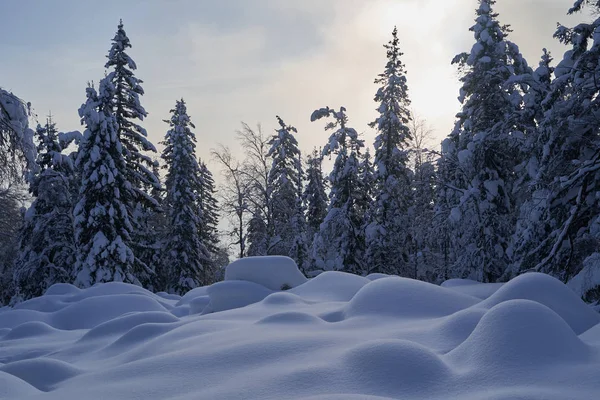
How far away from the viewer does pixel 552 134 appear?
1008 cm

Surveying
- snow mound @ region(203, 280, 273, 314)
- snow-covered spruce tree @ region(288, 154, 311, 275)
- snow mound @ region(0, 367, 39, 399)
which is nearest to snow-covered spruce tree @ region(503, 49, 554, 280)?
snow mound @ region(203, 280, 273, 314)

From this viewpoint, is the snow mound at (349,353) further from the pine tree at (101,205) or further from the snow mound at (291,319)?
the pine tree at (101,205)

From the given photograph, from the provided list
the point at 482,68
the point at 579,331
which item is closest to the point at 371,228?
the point at 482,68

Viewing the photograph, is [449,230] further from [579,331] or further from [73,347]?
[73,347]

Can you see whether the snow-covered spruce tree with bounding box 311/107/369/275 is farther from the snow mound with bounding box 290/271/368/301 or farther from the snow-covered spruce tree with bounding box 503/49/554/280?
the snow mound with bounding box 290/271/368/301

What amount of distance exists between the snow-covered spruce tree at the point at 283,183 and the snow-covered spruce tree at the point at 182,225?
4.70 m

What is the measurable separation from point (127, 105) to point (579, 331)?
770 inches

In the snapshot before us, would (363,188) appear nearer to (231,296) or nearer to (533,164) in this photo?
(533,164)

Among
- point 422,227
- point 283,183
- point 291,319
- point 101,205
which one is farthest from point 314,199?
point 291,319

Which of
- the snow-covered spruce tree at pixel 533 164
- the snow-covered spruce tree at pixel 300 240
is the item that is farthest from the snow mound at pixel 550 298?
the snow-covered spruce tree at pixel 300 240

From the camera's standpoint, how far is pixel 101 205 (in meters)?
18.6

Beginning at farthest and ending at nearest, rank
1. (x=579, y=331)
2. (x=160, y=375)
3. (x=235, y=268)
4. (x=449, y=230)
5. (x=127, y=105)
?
(x=127, y=105) → (x=449, y=230) → (x=235, y=268) → (x=579, y=331) → (x=160, y=375)

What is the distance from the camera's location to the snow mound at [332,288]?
889 cm

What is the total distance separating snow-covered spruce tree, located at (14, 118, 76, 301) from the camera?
2067 cm
